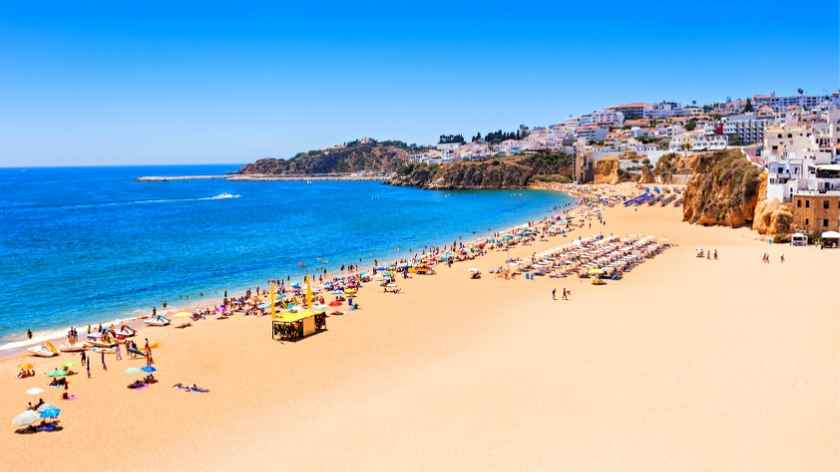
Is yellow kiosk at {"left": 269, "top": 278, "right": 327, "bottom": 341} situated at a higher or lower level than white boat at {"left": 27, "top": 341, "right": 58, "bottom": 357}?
higher

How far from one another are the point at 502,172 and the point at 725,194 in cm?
6741

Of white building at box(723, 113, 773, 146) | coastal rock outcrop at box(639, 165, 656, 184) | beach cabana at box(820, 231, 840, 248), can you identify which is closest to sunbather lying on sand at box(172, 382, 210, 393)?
beach cabana at box(820, 231, 840, 248)

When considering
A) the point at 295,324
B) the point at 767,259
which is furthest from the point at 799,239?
the point at 295,324

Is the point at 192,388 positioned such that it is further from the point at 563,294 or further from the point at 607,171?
the point at 607,171

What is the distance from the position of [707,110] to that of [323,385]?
146 m

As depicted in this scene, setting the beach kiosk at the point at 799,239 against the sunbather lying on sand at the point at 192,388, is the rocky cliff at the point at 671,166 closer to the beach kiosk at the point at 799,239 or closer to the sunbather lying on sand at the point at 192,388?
the beach kiosk at the point at 799,239

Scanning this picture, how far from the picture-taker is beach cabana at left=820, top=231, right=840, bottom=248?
103 feet

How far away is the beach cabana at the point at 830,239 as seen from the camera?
31.5 m

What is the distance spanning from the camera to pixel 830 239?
31.7 m

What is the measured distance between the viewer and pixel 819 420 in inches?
480

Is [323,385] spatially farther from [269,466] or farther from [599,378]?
[599,378]

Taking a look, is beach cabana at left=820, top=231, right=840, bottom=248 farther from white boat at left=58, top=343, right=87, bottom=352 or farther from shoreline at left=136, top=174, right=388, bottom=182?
shoreline at left=136, top=174, right=388, bottom=182

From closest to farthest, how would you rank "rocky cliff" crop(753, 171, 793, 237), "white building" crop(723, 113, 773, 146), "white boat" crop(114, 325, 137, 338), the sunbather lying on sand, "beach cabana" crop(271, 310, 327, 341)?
the sunbather lying on sand → "beach cabana" crop(271, 310, 327, 341) → "white boat" crop(114, 325, 137, 338) → "rocky cliff" crop(753, 171, 793, 237) → "white building" crop(723, 113, 773, 146)

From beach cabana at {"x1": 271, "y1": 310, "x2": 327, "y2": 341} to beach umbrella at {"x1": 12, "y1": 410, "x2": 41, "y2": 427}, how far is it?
7420mm
